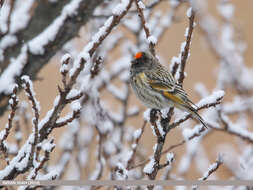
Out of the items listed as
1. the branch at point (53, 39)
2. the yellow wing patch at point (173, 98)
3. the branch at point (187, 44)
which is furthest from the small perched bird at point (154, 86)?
the branch at point (187, 44)

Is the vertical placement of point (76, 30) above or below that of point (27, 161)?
above

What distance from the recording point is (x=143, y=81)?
169 inches

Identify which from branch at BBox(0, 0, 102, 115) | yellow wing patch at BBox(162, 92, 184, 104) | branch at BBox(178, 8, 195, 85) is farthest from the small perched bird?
branch at BBox(178, 8, 195, 85)

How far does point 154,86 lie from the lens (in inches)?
167

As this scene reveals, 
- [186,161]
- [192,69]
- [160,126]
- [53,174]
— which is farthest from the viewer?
[192,69]

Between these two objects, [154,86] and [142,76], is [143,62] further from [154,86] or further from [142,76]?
[154,86]

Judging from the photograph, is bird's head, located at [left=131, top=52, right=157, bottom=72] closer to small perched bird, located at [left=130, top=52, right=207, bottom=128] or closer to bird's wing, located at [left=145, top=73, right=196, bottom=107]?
small perched bird, located at [left=130, top=52, right=207, bottom=128]

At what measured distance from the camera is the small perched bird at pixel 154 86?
3.77 metres

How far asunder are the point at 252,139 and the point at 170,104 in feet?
2.32

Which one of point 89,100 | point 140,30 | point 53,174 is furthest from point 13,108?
point 140,30

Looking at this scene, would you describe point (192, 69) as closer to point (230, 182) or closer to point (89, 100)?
point (89, 100)

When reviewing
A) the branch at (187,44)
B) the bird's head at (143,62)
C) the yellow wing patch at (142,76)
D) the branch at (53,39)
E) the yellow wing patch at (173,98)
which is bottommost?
the branch at (187,44)

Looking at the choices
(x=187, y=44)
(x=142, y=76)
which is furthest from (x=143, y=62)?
(x=187, y=44)

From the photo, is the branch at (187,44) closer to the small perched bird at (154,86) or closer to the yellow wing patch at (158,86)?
the small perched bird at (154,86)
